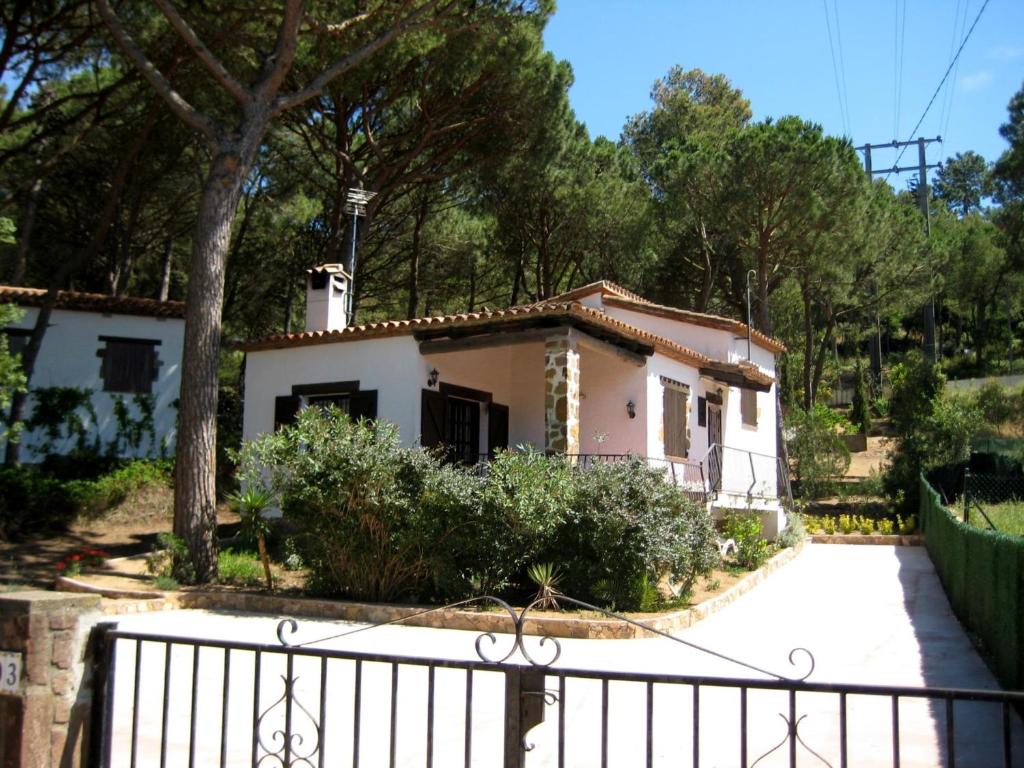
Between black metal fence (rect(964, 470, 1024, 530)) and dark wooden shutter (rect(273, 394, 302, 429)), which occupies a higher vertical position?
dark wooden shutter (rect(273, 394, 302, 429))

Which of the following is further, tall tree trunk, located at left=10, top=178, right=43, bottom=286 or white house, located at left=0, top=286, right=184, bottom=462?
tall tree trunk, located at left=10, top=178, right=43, bottom=286

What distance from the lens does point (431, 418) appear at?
1537cm

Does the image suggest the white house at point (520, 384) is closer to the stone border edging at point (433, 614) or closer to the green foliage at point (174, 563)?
the stone border edging at point (433, 614)

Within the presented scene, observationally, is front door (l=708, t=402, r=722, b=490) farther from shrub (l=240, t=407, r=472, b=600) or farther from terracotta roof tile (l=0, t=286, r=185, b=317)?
terracotta roof tile (l=0, t=286, r=185, b=317)

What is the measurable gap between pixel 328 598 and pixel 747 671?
537cm

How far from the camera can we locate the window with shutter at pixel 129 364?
20.3 m

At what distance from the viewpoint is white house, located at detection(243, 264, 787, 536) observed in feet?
47.1

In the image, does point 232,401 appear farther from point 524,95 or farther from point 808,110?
point 808,110

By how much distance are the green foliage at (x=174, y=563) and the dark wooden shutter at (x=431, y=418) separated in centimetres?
410

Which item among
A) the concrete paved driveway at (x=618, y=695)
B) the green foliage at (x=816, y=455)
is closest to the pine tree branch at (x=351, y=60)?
the concrete paved driveway at (x=618, y=695)

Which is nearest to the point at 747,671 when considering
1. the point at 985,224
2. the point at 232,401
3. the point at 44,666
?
the point at 44,666

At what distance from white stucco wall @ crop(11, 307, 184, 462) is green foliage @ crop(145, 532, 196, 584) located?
812 centimetres

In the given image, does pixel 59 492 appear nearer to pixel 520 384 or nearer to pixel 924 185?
pixel 520 384

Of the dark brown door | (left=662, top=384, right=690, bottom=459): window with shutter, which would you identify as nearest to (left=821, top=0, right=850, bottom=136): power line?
(left=662, top=384, right=690, bottom=459): window with shutter
